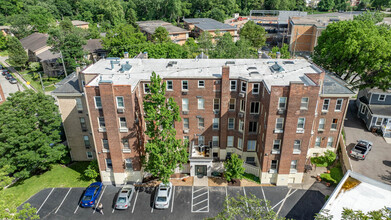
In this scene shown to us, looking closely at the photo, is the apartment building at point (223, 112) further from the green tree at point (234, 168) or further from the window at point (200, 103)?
the green tree at point (234, 168)

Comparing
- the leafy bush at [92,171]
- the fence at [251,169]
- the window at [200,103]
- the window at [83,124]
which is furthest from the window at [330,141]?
the window at [83,124]

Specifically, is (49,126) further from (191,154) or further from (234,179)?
(234,179)

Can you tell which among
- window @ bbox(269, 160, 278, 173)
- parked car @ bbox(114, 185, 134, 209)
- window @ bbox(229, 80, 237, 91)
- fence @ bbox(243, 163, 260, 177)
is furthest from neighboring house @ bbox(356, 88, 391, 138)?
parked car @ bbox(114, 185, 134, 209)

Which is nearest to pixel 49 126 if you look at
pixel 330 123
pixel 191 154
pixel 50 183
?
pixel 50 183

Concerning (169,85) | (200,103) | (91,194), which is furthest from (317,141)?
(91,194)

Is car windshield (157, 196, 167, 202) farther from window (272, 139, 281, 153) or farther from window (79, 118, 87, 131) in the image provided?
window (79, 118, 87, 131)
